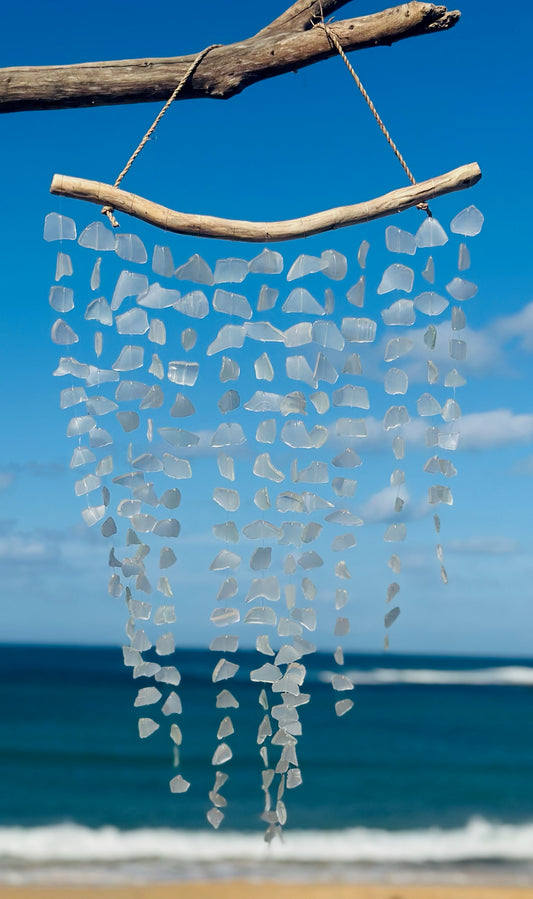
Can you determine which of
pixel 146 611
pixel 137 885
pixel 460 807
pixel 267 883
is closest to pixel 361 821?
pixel 460 807

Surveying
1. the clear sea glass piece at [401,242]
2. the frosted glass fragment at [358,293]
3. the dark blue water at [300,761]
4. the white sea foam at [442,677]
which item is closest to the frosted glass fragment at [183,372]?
the frosted glass fragment at [358,293]

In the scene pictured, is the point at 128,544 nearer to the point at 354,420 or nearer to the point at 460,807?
the point at 354,420

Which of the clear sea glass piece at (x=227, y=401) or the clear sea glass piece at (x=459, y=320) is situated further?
the clear sea glass piece at (x=459, y=320)

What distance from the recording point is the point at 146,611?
6.81ft

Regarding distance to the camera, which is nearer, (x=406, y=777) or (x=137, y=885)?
(x=137, y=885)

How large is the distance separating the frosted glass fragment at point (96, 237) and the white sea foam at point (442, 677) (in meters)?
19.5

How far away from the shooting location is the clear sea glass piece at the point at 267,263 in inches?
79.4

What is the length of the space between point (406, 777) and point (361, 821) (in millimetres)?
2122

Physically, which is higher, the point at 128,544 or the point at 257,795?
the point at 128,544

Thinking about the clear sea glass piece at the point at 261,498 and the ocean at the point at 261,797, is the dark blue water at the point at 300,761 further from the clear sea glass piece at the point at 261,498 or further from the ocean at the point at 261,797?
the clear sea glass piece at the point at 261,498

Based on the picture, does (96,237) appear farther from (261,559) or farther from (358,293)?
(261,559)

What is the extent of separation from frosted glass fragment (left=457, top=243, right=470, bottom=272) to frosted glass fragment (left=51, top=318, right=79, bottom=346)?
3.25 ft

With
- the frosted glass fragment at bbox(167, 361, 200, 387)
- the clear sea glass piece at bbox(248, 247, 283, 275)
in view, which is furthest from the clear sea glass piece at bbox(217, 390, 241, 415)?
the clear sea glass piece at bbox(248, 247, 283, 275)

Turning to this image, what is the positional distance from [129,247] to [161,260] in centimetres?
9
